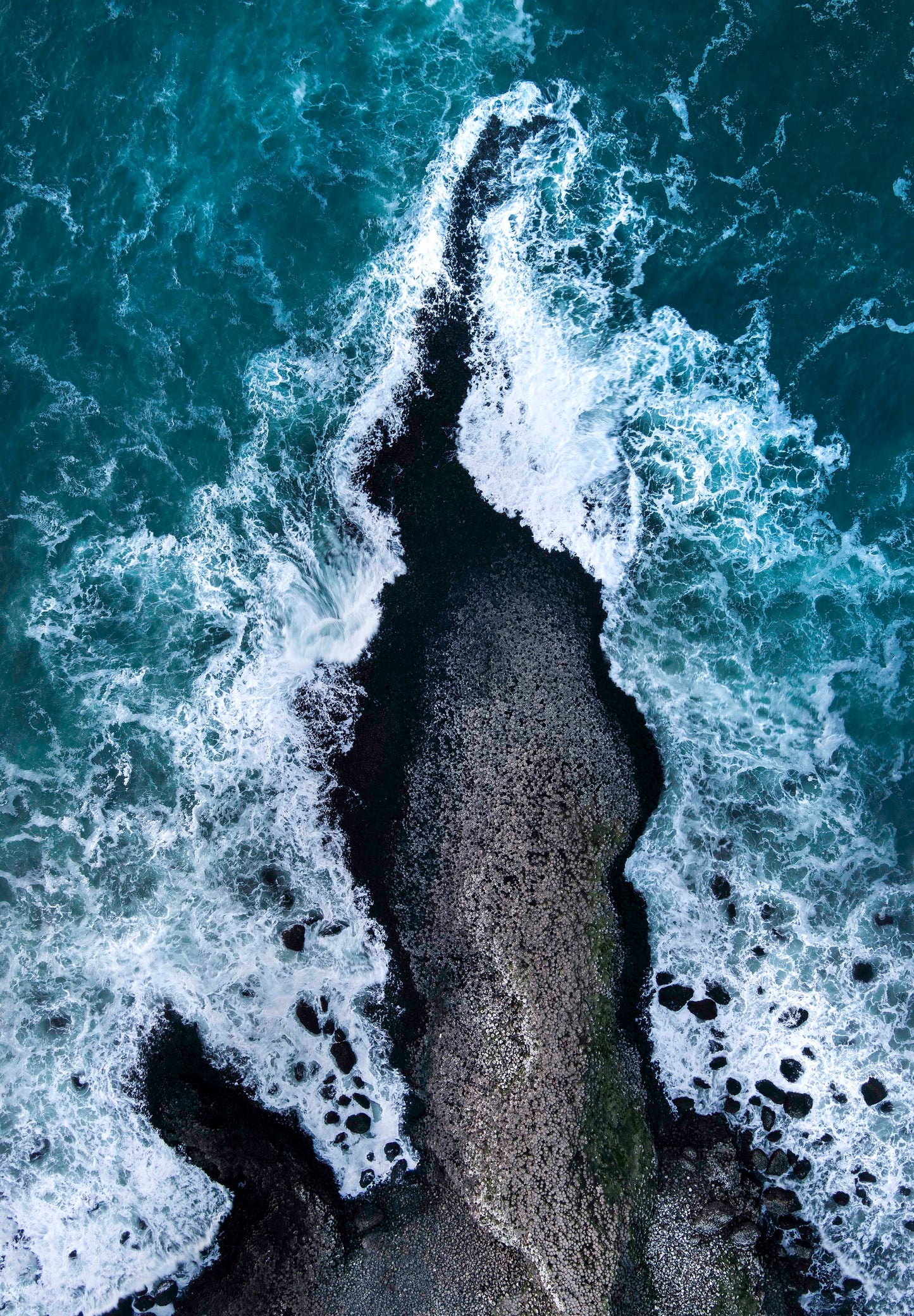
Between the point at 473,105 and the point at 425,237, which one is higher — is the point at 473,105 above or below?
above

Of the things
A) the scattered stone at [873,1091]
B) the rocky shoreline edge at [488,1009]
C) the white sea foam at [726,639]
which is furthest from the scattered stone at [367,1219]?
the scattered stone at [873,1091]

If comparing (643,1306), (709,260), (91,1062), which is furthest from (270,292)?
(643,1306)

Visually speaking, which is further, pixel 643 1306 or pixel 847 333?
pixel 847 333

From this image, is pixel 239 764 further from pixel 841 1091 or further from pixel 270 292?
pixel 841 1091

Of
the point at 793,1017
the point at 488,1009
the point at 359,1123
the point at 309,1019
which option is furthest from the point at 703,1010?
the point at 309,1019

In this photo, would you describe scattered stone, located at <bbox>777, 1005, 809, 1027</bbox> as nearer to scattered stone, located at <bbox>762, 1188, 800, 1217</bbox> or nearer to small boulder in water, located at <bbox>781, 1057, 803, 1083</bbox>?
small boulder in water, located at <bbox>781, 1057, 803, 1083</bbox>

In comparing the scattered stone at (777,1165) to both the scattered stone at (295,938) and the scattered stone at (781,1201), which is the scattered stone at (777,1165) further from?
the scattered stone at (295,938)

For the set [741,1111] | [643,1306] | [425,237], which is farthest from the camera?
[425,237]

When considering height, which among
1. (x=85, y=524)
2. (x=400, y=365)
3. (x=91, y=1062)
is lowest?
(x=91, y=1062)
